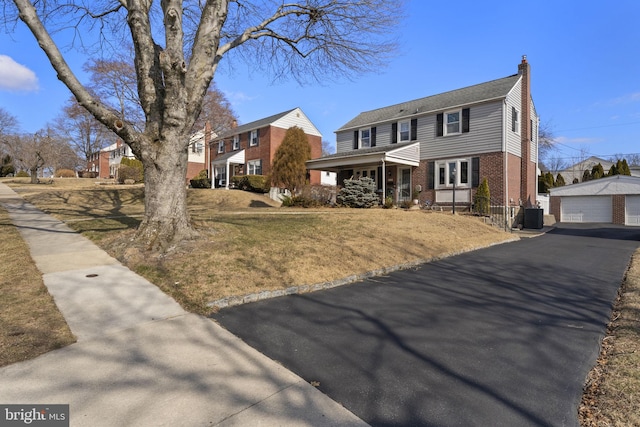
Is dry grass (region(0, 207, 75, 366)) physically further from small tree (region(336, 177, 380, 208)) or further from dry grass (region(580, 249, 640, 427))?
small tree (region(336, 177, 380, 208))

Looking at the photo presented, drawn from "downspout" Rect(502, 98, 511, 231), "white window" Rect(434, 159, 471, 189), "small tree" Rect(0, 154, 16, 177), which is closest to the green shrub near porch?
"white window" Rect(434, 159, 471, 189)

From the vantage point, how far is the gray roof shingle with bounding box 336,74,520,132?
711 inches

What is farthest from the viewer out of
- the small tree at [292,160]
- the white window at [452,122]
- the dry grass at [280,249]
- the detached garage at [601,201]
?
the small tree at [292,160]

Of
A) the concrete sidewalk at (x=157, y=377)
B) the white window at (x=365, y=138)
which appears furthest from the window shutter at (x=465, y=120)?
the concrete sidewalk at (x=157, y=377)

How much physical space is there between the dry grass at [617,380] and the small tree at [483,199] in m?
13.1

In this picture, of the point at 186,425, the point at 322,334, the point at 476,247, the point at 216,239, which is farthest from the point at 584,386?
the point at 476,247

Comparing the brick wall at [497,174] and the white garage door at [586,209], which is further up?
the brick wall at [497,174]

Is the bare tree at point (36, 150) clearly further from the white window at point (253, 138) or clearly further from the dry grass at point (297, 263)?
the dry grass at point (297, 263)

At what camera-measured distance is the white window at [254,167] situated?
31928 millimetres

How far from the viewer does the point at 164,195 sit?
7105 millimetres

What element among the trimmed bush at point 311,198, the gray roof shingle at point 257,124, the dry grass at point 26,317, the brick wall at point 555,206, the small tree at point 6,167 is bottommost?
the dry grass at point 26,317

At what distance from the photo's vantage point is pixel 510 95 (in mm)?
17625
